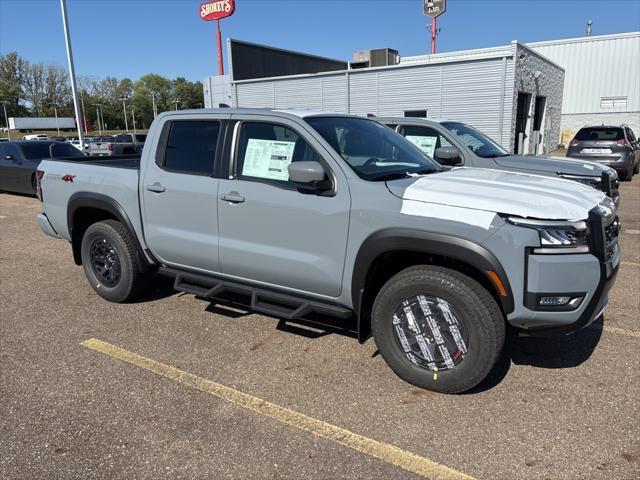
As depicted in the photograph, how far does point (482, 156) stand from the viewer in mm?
7648

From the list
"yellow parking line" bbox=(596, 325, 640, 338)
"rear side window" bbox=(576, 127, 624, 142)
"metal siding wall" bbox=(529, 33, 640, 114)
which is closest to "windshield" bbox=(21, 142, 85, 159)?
"yellow parking line" bbox=(596, 325, 640, 338)

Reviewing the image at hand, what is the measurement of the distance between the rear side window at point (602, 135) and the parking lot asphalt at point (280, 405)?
11845 millimetres

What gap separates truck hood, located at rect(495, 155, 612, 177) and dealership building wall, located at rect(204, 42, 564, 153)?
9.78 meters

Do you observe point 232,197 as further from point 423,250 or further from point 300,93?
point 300,93

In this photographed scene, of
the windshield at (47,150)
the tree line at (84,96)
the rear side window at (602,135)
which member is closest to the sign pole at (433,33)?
the rear side window at (602,135)

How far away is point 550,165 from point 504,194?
4974mm

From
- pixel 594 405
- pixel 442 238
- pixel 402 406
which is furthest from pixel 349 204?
pixel 594 405

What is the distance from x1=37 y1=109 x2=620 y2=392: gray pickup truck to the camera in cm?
297

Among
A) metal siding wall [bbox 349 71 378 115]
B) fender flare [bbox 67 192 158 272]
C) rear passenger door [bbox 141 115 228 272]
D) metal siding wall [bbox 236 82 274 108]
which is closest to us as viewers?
rear passenger door [bbox 141 115 228 272]

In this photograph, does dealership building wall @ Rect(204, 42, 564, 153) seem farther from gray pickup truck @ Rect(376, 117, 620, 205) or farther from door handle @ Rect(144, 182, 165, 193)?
door handle @ Rect(144, 182, 165, 193)

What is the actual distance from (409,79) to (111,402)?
1777cm

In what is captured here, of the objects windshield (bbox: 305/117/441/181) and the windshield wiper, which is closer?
the windshield wiper

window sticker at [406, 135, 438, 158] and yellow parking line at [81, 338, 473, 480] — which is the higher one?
window sticker at [406, 135, 438, 158]

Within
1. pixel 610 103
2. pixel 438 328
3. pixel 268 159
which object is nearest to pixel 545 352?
pixel 438 328
